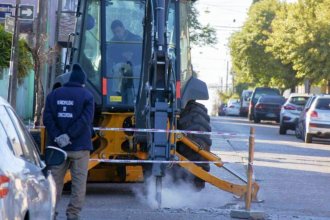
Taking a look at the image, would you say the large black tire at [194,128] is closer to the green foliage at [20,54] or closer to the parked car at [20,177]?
the parked car at [20,177]

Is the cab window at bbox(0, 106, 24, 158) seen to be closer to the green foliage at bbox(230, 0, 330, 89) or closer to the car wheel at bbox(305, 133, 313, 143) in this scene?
the car wheel at bbox(305, 133, 313, 143)

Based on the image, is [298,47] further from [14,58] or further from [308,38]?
[14,58]

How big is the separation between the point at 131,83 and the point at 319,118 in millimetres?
16599

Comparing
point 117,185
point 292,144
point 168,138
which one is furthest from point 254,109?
point 168,138

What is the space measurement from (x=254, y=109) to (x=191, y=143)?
34732 mm

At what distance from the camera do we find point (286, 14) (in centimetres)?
5466

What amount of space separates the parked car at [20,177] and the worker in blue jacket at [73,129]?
218 centimetres

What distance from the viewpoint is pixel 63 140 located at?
9.66 m

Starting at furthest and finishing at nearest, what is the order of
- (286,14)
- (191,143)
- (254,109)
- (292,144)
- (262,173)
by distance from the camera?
(286,14), (254,109), (292,144), (262,173), (191,143)

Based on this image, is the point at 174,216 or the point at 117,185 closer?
the point at 174,216

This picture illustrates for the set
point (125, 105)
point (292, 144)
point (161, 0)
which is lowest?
point (292, 144)

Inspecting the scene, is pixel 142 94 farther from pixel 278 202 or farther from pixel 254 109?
pixel 254 109

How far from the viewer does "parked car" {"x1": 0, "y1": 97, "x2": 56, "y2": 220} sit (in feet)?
17.6

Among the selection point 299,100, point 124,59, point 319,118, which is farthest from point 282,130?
point 124,59
